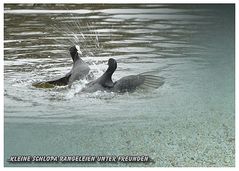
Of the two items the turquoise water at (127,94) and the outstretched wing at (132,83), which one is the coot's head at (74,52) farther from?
the outstretched wing at (132,83)

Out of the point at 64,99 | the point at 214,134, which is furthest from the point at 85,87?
the point at 214,134

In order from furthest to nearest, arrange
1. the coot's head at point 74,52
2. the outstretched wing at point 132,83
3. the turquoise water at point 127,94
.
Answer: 1. the coot's head at point 74,52
2. the outstretched wing at point 132,83
3. the turquoise water at point 127,94

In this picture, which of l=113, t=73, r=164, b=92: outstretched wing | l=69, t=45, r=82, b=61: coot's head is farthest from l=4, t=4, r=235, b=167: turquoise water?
l=69, t=45, r=82, b=61: coot's head

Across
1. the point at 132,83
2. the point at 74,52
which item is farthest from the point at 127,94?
the point at 74,52

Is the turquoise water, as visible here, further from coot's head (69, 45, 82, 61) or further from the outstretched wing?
coot's head (69, 45, 82, 61)

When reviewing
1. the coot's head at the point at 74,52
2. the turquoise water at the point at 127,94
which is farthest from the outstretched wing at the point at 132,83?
the coot's head at the point at 74,52

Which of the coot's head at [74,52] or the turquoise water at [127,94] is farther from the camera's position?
the coot's head at [74,52]

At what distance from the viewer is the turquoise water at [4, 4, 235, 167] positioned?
777 centimetres

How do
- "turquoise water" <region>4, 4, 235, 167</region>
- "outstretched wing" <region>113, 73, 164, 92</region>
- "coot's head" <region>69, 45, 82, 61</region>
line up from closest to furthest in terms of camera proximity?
"turquoise water" <region>4, 4, 235, 167</region> → "outstretched wing" <region>113, 73, 164, 92</region> → "coot's head" <region>69, 45, 82, 61</region>

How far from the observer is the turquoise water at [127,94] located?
777 centimetres

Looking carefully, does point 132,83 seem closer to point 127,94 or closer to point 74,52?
point 127,94

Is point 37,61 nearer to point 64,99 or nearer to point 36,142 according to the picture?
point 64,99

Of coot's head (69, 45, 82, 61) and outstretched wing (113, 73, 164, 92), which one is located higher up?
coot's head (69, 45, 82, 61)

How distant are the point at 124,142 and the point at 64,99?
1254 mm
